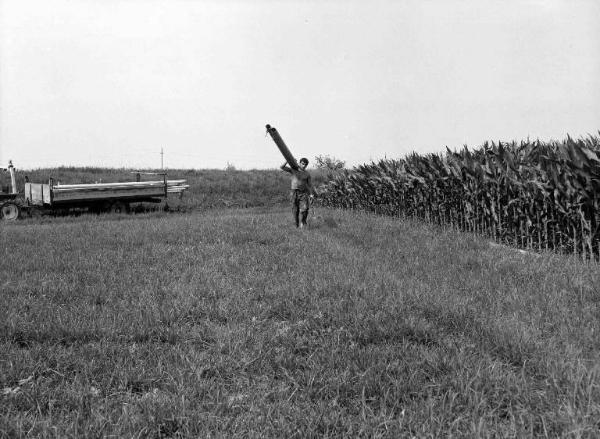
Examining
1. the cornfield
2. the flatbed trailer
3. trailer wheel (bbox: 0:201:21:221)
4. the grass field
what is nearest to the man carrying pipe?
the cornfield

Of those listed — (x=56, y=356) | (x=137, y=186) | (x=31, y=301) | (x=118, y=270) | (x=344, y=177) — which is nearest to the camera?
(x=56, y=356)

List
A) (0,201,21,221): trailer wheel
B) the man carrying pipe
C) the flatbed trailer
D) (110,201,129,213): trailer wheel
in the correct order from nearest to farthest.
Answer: the man carrying pipe < (0,201,21,221): trailer wheel < the flatbed trailer < (110,201,129,213): trailer wheel

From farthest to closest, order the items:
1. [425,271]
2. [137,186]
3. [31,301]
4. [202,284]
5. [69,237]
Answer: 1. [137,186]
2. [69,237]
3. [425,271]
4. [202,284]
5. [31,301]

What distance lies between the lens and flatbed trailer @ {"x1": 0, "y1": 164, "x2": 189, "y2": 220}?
61.2ft

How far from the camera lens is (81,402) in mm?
2844

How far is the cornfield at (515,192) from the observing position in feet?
25.7

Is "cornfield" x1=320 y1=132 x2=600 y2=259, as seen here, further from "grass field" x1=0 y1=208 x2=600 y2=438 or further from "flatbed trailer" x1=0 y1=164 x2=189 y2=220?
"flatbed trailer" x1=0 y1=164 x2=189 y2=220

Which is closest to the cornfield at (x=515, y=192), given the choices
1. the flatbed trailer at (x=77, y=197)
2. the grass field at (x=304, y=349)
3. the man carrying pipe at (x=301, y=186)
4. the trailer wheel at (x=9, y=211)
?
the grass field at (x=304, y=349)

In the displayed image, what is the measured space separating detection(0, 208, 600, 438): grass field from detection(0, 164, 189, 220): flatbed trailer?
12929 mm

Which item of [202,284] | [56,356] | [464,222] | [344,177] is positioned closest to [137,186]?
[344,177]

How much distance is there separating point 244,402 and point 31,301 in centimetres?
331

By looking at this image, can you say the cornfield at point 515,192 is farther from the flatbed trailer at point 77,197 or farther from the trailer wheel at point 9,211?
the trailer wheel at point 9,211

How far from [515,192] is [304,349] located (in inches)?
300

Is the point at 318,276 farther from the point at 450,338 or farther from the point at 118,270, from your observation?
the point at 118,270
